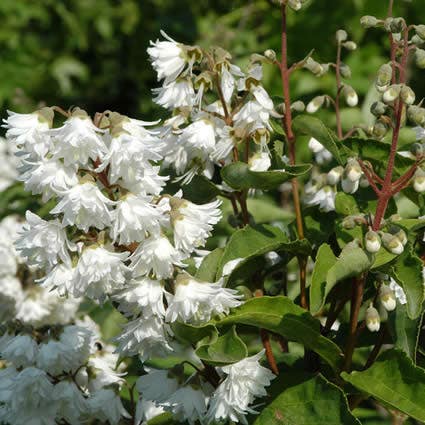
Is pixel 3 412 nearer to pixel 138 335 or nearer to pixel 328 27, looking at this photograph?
pixel 138 335

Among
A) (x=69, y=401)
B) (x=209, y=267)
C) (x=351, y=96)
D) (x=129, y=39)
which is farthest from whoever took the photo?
(x=129, y=39)

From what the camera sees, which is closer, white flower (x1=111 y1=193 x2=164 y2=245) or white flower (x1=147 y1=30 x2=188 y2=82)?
white flower (x1=111 y1=193 x2=164 y2=245)

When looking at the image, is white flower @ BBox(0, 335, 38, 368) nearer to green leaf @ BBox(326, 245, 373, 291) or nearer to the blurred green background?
green leaf @ BBox(326, 245, 373, 291)

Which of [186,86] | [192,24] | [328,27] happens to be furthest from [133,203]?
[192,24]

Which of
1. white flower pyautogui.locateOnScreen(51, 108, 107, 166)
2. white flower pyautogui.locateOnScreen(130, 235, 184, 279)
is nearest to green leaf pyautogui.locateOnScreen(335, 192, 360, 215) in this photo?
white flower pyautogui.locateOnScreen(130, 235, 184, 279)

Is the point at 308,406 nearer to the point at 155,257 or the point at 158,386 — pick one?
the point at 158,386

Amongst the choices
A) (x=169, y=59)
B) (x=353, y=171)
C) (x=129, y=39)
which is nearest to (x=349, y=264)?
(x=353, y=171)
